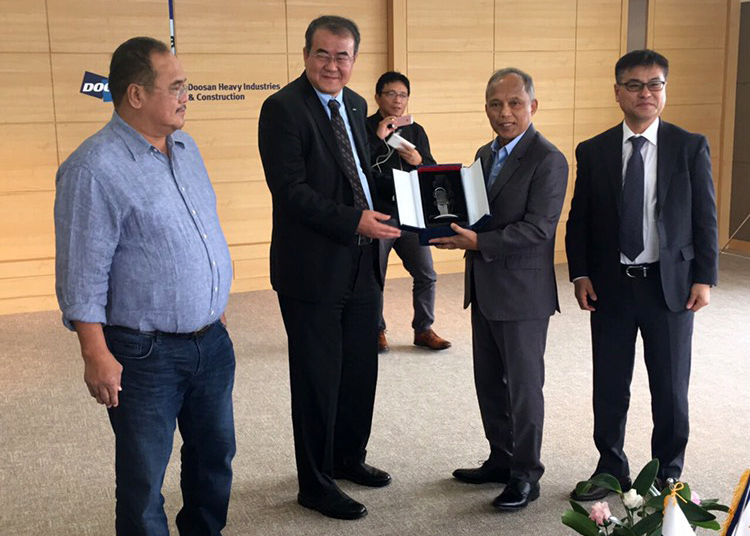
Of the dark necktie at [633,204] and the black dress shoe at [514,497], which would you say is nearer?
the dark necktie at [633,204]

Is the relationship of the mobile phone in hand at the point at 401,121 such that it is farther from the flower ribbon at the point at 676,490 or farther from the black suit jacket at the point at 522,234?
the flower ribbon at the point at 676,490

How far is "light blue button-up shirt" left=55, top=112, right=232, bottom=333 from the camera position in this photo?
248 centimetres

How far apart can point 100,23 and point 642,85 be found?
5.15 m

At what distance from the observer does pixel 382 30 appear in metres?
8.07

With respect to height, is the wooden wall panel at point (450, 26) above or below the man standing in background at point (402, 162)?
above

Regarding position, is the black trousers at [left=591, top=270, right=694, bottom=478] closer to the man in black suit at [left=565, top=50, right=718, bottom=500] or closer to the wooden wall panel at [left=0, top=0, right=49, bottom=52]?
the man in black suit at [left=565, top=50, right=718, bottom=500]

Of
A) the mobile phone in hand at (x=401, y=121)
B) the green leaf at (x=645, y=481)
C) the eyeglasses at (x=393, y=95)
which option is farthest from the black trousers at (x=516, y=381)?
the eyeglasses at (x=393, y=95)

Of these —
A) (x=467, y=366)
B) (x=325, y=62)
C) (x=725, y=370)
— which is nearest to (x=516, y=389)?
(x=325, y=62)

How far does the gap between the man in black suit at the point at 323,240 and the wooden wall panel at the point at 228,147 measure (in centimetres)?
422

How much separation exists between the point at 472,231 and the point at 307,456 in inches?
43.6

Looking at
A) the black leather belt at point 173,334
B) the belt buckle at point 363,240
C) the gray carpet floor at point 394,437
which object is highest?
the belt buckle at point 363,240

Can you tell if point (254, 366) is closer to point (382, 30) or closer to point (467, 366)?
point (467, 366)

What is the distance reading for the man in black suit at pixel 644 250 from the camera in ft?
11.2

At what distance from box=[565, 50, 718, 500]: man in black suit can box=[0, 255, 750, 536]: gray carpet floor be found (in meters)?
0.40
